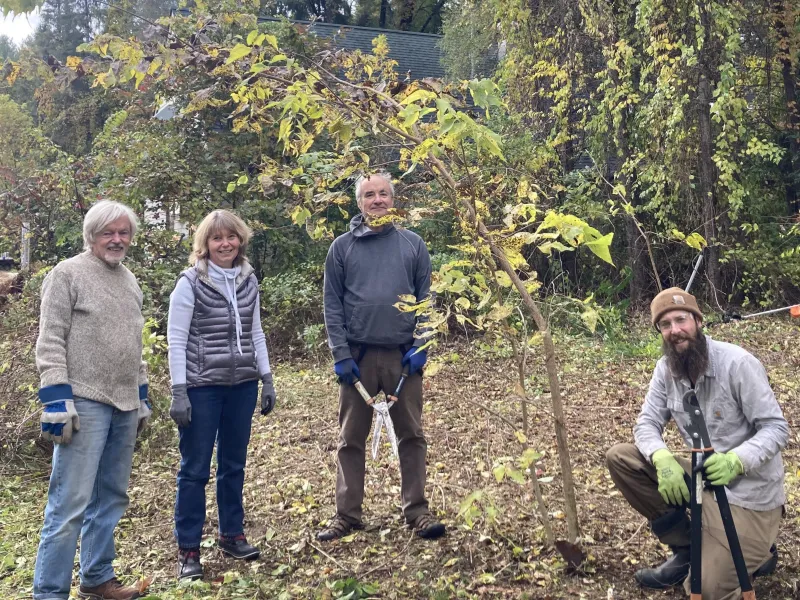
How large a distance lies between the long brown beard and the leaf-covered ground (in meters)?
0.63

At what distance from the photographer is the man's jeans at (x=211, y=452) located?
3.66m

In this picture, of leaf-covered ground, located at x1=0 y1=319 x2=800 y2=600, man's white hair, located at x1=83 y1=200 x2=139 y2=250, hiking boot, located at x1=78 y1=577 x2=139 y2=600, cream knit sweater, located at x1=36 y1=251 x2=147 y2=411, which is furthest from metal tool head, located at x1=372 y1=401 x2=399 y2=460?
man's white hair, located at x1=83 y1=200 x2=139 y2=250

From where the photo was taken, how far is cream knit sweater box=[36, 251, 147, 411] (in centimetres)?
322

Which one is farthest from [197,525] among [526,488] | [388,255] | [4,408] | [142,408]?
[4,408]

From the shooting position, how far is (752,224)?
32.6ft

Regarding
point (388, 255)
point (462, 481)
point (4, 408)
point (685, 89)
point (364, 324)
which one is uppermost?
point (685, 89)

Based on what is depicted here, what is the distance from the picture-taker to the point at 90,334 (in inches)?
131

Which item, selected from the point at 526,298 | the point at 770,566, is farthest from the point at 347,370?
the point at 770,566

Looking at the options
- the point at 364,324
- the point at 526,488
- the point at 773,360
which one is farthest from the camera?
the point at 773,360


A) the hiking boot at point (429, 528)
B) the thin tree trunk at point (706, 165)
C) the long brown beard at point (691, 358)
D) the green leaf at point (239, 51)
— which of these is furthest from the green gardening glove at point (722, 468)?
the thin tree trunk at point (706, 165)

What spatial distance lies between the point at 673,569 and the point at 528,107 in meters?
8.83

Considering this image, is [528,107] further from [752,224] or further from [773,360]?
[773,360]

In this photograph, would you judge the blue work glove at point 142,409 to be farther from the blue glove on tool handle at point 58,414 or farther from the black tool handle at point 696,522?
the black tool handle at point 696,522

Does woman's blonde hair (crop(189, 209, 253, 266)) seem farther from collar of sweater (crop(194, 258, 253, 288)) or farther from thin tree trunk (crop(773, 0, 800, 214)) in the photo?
thin tree trunk (crop(773, 0, 800, 214))
